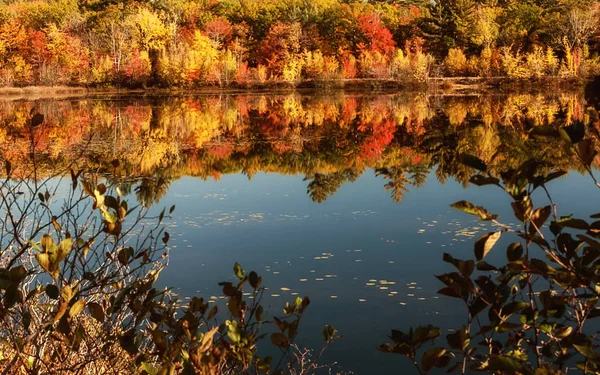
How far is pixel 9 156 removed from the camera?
43.0 feet

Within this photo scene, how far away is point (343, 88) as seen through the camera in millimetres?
42250

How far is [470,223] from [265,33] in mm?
45152

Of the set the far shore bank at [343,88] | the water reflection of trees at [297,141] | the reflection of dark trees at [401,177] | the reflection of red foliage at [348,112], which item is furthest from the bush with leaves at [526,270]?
the far shore bank at [343,88]

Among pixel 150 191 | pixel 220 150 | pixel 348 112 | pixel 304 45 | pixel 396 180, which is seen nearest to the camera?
pixel 150 191

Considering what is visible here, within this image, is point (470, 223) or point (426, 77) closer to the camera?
point (470, 223)

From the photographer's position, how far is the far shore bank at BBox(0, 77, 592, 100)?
127 ft

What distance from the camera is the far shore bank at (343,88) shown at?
1528 inches

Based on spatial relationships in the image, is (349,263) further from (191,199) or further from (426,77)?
(426,77)

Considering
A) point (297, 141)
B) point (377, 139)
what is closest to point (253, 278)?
point (377, 139)

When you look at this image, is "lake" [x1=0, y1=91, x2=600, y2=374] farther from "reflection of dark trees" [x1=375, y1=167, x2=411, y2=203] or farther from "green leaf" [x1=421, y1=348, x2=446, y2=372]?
"green leaf" [x1=421, y1=348, x2=446, y2=372]

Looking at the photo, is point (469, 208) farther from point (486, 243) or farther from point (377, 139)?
point (377, 139)

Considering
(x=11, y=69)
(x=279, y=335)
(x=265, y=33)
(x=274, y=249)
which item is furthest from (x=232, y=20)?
(x=279, y=335)

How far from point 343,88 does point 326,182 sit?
104 feet

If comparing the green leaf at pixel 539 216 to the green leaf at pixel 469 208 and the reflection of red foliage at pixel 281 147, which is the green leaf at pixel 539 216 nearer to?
the green leaf at pixel 469 208
